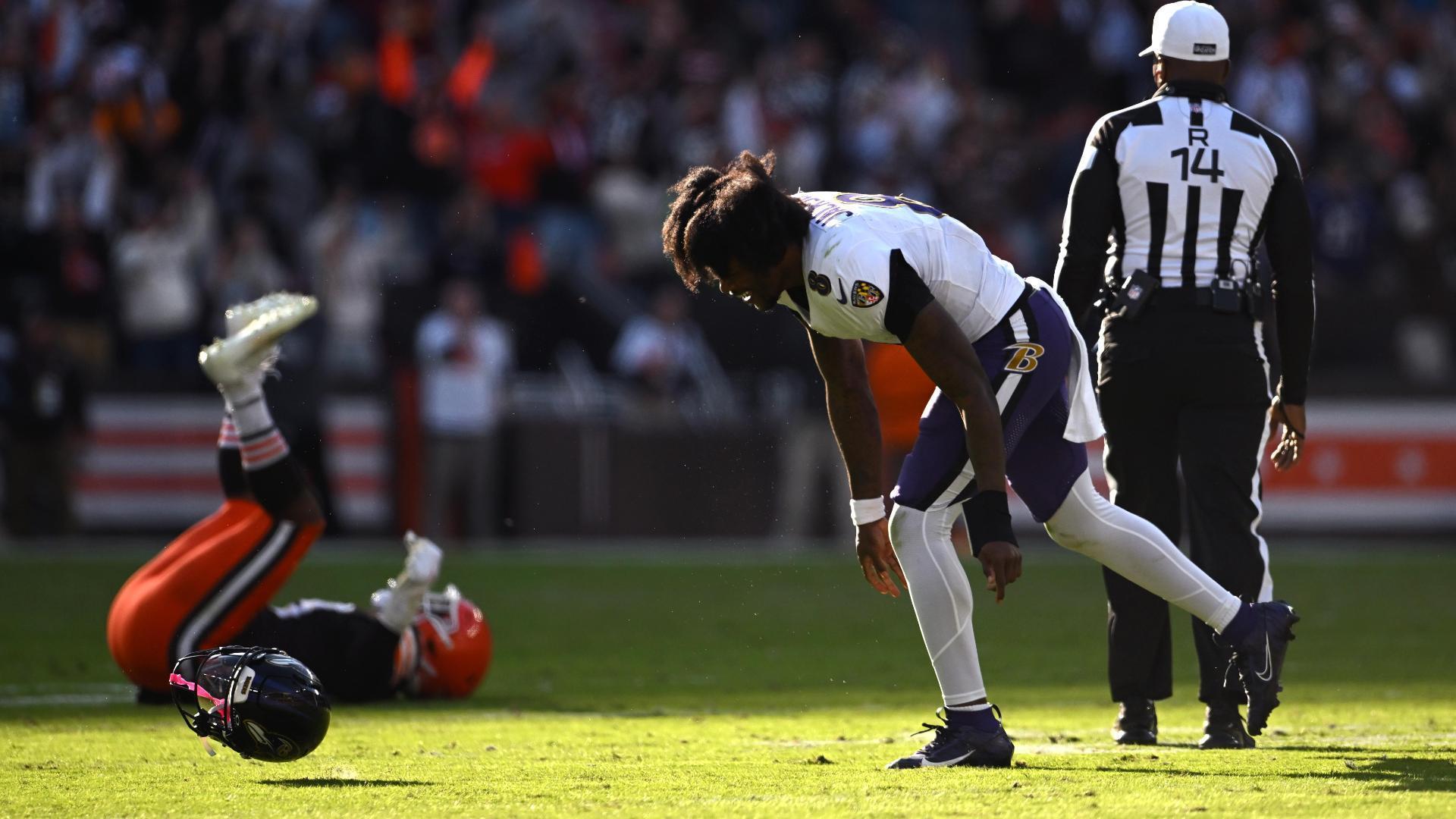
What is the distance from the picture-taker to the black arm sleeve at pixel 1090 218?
Result: 20.2 ft

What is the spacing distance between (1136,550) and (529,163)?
12333mm

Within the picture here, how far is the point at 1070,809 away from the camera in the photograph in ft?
15.1

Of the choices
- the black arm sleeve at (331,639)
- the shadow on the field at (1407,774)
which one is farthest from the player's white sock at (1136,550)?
the black arm sleeve at (331,639)

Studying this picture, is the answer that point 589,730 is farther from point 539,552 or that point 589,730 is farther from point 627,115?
point 627,115

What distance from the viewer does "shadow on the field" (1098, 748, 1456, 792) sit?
16.3 ft

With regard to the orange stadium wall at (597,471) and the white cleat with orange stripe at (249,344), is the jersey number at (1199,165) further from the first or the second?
the orange stadium wall at (597,471)

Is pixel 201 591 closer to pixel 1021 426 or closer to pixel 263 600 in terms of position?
pixel 263 600

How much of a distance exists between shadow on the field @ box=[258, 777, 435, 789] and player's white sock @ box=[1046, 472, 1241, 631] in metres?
1.94

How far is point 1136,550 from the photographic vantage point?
5582mm

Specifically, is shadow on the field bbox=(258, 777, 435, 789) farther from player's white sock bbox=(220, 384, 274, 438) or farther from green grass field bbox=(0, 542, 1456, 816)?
player's white sock bbox=(220, 384, 274, 438)

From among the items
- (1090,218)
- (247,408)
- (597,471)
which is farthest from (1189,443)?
(597,471)

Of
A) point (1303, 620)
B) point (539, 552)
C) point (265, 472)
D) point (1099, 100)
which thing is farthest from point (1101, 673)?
point (1099, 100)

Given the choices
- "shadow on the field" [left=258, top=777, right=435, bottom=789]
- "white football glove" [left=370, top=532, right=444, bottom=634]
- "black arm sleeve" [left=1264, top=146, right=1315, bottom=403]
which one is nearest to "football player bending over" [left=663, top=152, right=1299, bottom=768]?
"black arm sleeve" [left=1264, top=146, right=1315, bottom=403]

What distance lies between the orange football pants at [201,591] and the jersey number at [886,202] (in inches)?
111
